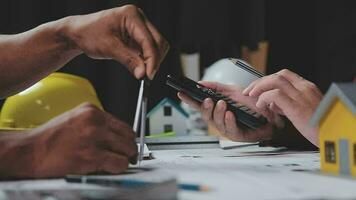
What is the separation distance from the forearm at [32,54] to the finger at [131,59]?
13 cm

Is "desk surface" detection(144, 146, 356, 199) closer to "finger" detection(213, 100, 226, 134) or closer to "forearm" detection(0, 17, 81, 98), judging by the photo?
"finger" detection(213, 100, 226, 134)

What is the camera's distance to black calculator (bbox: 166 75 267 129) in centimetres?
88

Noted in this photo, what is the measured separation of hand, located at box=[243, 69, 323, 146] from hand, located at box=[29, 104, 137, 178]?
0.30m

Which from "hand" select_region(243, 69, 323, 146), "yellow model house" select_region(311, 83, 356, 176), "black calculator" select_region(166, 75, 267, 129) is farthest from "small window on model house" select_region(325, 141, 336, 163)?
"black calculator" select_region(166, 75, 267, 129)

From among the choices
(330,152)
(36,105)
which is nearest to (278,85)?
(330,152)

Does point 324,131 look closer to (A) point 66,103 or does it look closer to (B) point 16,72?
(B) point 16,72

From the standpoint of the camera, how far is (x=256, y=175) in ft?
1.88

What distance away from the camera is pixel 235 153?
90 cm

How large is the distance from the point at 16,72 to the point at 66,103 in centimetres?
30

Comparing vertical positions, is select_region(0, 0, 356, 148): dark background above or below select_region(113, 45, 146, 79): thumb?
above

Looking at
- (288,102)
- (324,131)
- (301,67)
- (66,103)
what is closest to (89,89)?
(66,103)

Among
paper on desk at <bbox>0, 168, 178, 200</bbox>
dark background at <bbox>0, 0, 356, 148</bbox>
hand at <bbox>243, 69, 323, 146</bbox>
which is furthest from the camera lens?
dark background at <bbox>0, 0, 356, 148</bbox>

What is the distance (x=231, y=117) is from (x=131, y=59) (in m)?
0.28

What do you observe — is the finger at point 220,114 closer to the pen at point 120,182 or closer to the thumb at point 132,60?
the thumb at point 132,60
